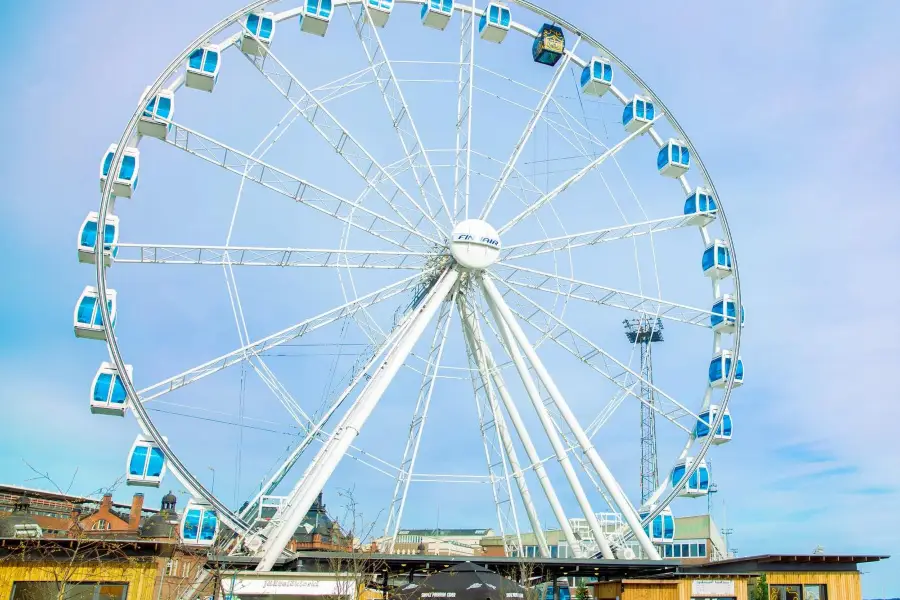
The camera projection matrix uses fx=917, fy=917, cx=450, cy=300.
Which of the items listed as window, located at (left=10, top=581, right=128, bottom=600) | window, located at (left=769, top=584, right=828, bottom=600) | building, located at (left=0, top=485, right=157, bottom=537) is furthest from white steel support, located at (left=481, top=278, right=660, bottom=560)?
building, located at (left=0, top=485, right=157, bottom=537)

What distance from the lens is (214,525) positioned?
2533 cm

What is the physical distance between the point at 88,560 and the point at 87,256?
8.69m

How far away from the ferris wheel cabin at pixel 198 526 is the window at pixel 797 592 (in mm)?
19772

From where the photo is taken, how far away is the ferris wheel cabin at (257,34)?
2900 cm

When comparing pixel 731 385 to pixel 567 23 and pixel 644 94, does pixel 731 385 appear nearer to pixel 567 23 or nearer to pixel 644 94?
pixel 644 94

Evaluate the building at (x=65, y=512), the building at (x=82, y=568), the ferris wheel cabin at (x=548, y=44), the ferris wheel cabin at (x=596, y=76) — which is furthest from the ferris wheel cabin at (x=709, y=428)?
the building at (x=65, y=512)

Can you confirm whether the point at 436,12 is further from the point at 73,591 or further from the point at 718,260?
the point at 73,591

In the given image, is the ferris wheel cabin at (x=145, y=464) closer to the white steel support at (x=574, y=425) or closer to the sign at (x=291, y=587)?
the sign at (x=291, y=587)

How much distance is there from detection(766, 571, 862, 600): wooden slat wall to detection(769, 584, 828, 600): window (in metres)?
0.18

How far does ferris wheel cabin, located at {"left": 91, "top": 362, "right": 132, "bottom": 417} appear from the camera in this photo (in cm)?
2491

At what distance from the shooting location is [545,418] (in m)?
29.8

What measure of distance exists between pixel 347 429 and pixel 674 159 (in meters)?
16.3

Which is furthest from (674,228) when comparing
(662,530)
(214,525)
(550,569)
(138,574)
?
(138,574)

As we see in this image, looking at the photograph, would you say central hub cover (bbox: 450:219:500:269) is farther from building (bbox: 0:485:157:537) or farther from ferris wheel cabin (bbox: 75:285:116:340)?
building (bbox: 0:485:157:537)
